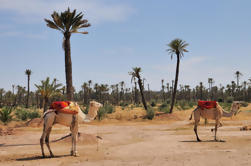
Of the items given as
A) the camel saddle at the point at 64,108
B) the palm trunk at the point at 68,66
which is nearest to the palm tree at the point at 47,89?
the palm trunk at the point at 68,66

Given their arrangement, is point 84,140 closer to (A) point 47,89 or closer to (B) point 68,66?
(B) point 68,66

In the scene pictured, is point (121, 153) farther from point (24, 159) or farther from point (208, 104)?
point (208, 104)

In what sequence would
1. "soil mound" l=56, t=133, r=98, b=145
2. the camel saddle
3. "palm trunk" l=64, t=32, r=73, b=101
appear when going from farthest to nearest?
"palm trunk" l=64, t=32, r=73, b=101 < "soil mound" l=56, t=133, r=98, b=145 < the camel saddle

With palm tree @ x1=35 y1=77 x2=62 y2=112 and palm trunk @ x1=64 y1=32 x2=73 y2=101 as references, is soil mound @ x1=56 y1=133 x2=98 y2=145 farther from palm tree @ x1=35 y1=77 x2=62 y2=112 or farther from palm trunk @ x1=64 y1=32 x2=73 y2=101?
palm tree @ x1=35 y1=77 x2=62 y2=112

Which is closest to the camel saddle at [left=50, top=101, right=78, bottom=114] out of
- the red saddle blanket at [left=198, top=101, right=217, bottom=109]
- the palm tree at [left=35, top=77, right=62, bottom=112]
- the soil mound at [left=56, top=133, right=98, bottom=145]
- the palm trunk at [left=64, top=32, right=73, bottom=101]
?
the soil mound at [left=56, top=133, right=98, bottom=145]

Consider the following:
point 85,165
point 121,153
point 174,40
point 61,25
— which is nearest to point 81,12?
point 61,25

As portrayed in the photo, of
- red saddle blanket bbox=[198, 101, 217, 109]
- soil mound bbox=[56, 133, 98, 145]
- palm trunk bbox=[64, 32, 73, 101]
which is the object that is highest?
palm trunk bbox=[64, 32, 73, 101]

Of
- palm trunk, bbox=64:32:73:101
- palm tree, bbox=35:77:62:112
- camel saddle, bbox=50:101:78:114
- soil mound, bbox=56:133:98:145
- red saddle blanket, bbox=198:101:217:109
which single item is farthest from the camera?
palm tree, bbox=35:77:62:112

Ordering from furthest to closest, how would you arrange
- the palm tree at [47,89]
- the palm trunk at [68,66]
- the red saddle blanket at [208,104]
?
the palm tree at [47,89] → the palm trunk at [68,66] → the red saddle blanket at [208,104]

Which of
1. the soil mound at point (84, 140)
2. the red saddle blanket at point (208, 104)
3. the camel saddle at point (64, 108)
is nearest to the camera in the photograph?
the camel saddle at point (64, 108)

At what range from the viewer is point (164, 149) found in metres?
12.0

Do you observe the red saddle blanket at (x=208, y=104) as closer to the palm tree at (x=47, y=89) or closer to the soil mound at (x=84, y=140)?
the soil mound at (x=84, y=140)

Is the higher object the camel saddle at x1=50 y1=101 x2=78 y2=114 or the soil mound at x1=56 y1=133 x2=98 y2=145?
the camel saddle at x1=50 y1=101 x2=78 y2=114

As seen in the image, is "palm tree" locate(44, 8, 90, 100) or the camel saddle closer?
the camel saddle
